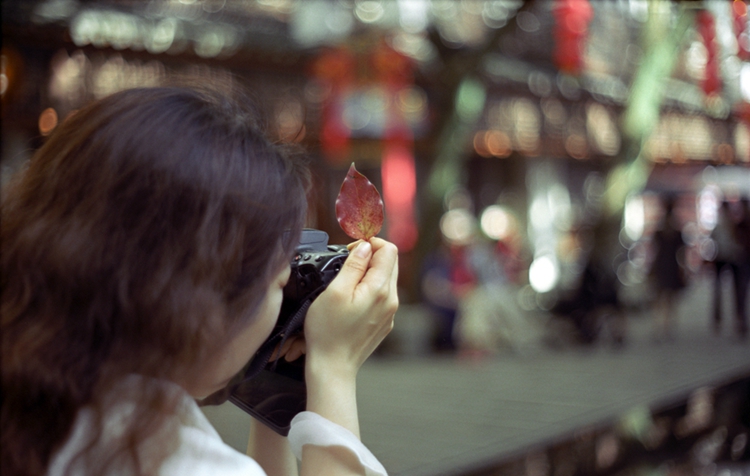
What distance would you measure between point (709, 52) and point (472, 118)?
132 inches

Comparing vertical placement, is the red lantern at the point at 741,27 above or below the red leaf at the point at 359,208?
above

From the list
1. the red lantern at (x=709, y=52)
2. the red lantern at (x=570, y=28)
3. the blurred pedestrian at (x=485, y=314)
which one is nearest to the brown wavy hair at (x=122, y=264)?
the blurred pedestrian at (x=485, y=314)

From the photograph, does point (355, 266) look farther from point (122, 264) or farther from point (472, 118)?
point (472, 118)

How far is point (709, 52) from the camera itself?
30.6 ft

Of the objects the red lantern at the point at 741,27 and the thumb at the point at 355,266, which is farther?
the red lantern at the point at 741,27

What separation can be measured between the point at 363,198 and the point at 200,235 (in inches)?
13.2

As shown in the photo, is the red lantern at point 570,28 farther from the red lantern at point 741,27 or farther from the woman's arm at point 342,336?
the woman's arm at point 342,336

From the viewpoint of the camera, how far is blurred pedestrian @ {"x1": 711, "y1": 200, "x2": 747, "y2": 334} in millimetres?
8766

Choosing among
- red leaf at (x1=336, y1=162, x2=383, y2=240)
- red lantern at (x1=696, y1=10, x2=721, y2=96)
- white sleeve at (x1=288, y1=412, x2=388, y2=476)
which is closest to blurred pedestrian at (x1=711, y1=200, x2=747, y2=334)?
red lantern at (x1=696, y1=10, x2=721, y2=96)

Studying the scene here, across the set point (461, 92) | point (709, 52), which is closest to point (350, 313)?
point (461, 92)

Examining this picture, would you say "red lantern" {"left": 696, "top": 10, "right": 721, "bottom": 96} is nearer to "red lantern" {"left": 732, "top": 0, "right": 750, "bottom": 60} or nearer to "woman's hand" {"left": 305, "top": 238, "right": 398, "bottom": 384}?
"red lantern" {"left": 732, "top": 0, "right": 750, "bottom": 60}

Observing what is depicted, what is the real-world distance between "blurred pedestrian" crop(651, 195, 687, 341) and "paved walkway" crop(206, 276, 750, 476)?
0.38 meters

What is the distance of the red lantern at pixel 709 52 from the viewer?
30.6 ft

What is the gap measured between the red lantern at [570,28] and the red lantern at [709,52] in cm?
180
